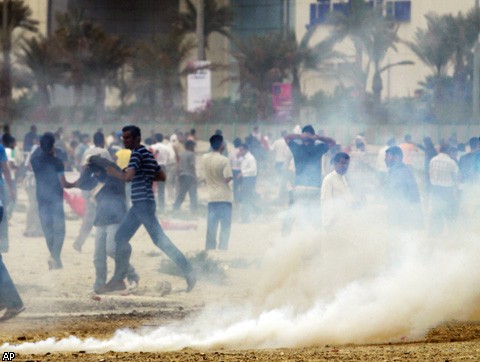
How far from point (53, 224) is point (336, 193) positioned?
11.2 ft

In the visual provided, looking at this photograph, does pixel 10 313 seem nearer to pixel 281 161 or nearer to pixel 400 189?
pixel 400 189

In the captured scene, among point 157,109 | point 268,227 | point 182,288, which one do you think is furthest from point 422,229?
point 157,109

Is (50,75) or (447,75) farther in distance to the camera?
(50,75)

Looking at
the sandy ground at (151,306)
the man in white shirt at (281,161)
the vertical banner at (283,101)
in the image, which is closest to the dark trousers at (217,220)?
the sandy ground at (151,306)

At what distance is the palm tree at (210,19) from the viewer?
52.4 metres

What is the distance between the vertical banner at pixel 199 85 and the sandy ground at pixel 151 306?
21949mm

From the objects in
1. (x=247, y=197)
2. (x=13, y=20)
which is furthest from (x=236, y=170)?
(x=13, y=20)

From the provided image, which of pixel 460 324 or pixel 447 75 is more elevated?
pixel 447 75

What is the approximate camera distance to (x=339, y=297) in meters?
9.16

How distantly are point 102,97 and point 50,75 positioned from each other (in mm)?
3010

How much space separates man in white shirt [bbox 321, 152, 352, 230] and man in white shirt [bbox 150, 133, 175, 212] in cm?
1012

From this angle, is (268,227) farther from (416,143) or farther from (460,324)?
(460,324)

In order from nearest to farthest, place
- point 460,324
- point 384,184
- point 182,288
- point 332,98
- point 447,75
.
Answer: point 460,324 → point 182,288 → point 384,184 → point 447,75 → point 332,98

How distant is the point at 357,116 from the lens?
67.7 feet
